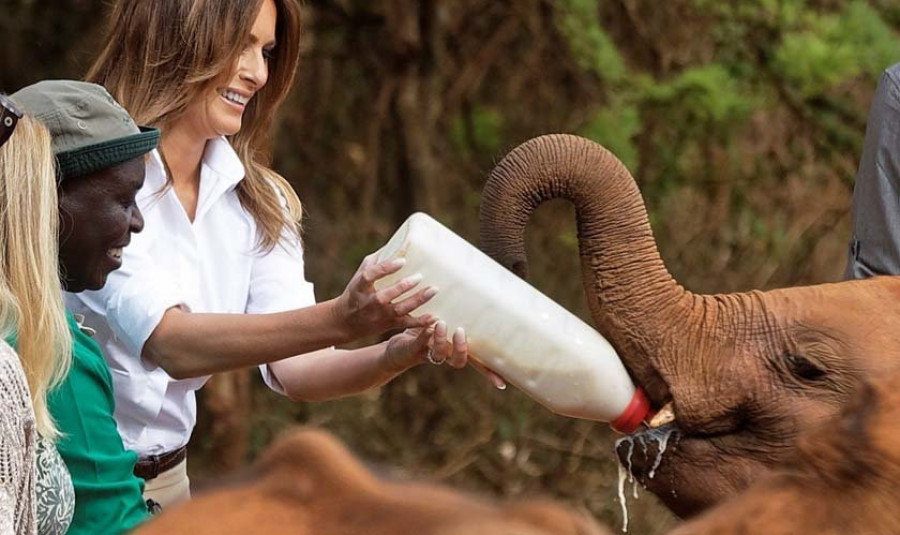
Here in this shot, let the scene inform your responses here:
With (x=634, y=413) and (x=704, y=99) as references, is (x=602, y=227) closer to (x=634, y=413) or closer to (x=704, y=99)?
(x=634, y=413)

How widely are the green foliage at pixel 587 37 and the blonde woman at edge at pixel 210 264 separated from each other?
3312 millimetres

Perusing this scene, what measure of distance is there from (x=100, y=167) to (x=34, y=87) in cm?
20

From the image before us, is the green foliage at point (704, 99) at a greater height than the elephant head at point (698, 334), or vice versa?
the elephant head at point (698, 334)

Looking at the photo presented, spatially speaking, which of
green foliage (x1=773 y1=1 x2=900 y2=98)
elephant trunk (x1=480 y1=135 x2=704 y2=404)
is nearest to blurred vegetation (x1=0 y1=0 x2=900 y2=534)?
green foliage (x1=773 y1=1 x2=900 y2=98)

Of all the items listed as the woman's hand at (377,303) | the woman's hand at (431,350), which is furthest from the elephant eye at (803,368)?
the woman's hand at (377,303)

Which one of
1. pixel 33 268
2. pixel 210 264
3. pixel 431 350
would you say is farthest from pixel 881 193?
pixel 33 268

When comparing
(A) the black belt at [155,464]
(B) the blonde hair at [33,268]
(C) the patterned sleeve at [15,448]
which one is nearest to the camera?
(C) the patterned sleeve at [15,448]

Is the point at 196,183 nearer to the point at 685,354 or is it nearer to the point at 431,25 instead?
the point at 685,354

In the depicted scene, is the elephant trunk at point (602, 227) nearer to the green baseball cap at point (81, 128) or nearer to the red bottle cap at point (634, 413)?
the red bottle cap at point (634, 413)

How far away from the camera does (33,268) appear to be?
241 centimetres

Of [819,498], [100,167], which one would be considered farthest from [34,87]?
[819,498]

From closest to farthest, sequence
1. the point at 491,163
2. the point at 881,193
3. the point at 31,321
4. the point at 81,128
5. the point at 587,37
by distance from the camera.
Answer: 1. the point at 31,321
2. the point at 81,128
3. the point at 881,193
4. the point at 587,37
5. the point at 491,163

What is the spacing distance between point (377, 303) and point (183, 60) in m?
0.83

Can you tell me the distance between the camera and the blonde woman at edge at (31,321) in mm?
2232
